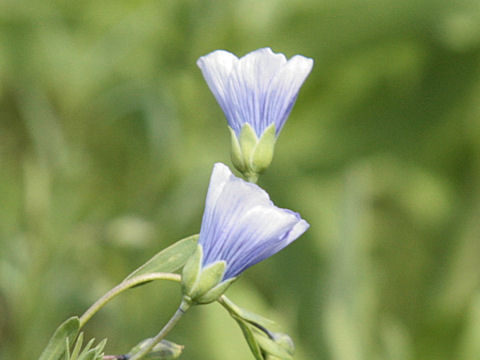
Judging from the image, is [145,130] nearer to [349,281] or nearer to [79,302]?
[79,302]

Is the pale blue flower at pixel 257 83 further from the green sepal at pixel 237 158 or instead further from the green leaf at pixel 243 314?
the green leaf at pixel 243 314

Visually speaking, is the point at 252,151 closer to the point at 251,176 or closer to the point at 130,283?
the point at 251,176

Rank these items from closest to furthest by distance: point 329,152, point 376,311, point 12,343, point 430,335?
point 12,343, point 430,335, point 376,311, point 329,152

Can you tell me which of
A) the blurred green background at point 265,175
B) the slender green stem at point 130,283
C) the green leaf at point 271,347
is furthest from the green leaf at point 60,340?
the blurred green background at point 265,175

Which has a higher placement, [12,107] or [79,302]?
[12,107]

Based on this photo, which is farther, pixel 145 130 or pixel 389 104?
pixel 389 104

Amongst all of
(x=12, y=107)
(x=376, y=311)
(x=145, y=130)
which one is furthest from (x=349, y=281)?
(x=12, y=107)
